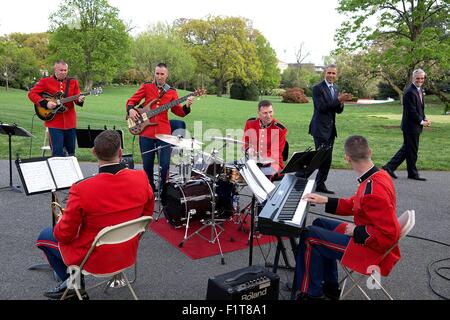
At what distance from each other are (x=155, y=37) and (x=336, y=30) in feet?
130

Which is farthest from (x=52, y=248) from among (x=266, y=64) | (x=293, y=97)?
(x=266, y=64)

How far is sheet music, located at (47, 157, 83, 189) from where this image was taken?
4281mm

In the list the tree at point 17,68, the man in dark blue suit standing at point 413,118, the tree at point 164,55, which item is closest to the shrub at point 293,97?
the tree at point 164,55

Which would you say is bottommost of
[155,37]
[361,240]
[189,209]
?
[189,209]

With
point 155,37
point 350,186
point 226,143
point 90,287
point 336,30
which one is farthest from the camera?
point 155,37

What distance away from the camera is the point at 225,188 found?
5469 mm

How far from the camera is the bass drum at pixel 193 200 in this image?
5.09 metres

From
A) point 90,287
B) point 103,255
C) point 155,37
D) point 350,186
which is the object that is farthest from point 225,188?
point 155,37

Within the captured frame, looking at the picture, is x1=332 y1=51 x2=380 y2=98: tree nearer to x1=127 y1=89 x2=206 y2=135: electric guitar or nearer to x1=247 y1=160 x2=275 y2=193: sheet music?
x1=127 y1=89 x2=206 y2=135: electric guitar

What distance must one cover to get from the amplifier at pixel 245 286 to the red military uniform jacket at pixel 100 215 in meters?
0.72

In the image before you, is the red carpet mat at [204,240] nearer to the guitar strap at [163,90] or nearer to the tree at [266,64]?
the guitar strap at [163,90]

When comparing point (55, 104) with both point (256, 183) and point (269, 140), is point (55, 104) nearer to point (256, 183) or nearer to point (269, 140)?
point (269, 140)

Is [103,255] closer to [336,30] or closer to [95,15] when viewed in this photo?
[336,30]

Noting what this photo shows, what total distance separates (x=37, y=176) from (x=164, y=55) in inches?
1881
